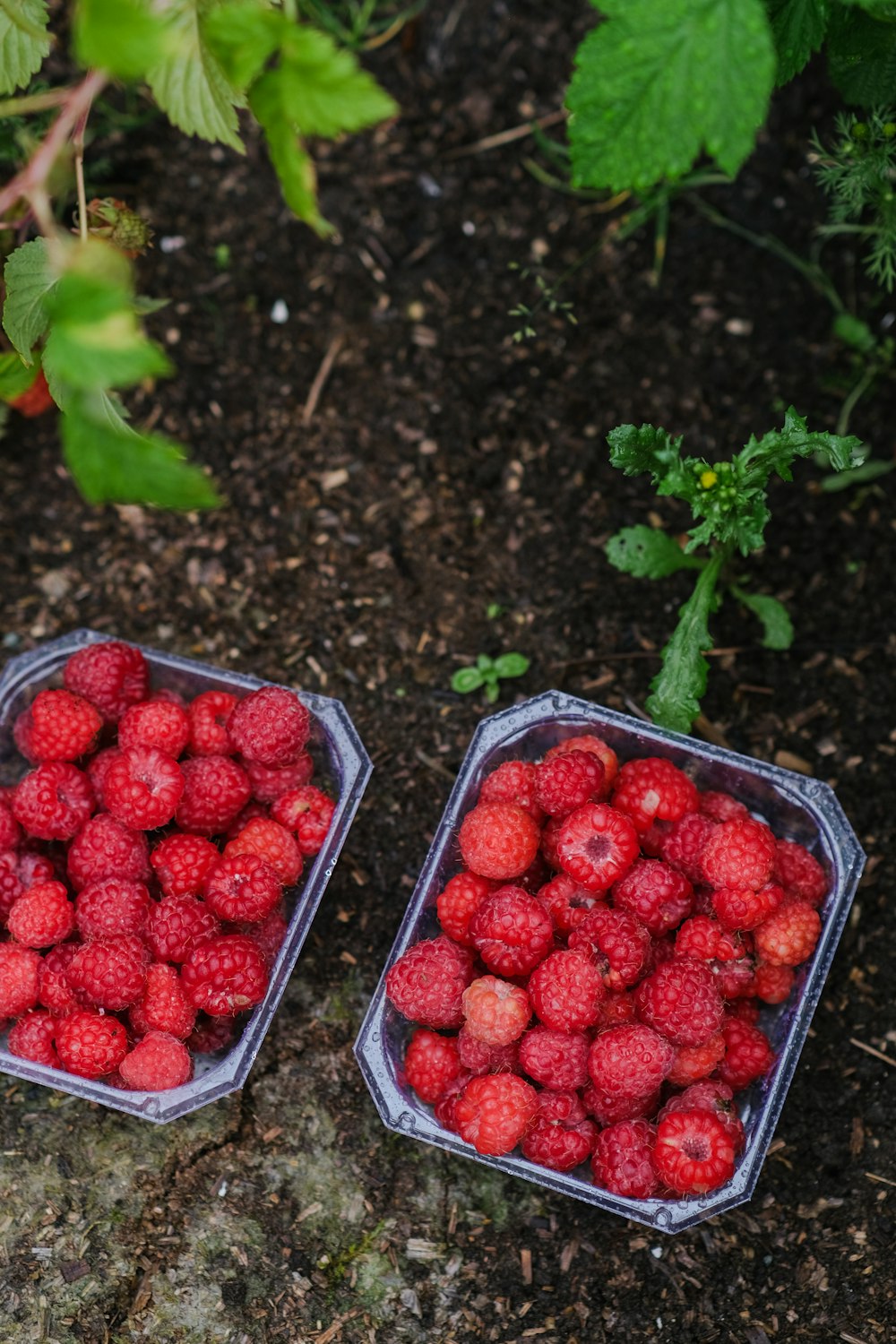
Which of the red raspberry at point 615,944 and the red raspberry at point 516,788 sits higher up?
the red raspberry at point 516,788

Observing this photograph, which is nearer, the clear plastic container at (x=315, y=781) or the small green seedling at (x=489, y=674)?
the clear plastic container at (x=315, y=781)

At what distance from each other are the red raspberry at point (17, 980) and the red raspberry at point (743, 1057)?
1.26 metres

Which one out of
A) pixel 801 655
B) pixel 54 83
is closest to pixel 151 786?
pixel 801 655

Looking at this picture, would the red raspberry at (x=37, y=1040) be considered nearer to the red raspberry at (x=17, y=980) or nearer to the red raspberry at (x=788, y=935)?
the red raspberry at (x=17, y=980)

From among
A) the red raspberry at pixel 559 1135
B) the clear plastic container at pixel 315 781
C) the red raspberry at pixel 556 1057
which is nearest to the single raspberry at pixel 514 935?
the red raspberry at pixel 556 1057

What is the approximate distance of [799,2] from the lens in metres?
1.88

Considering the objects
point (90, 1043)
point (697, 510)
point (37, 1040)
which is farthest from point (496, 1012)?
point (697, 510)

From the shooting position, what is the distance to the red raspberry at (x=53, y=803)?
219 centimetres

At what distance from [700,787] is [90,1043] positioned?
1.26 metres

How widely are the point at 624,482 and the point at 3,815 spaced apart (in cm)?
158

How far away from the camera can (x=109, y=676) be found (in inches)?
90.0

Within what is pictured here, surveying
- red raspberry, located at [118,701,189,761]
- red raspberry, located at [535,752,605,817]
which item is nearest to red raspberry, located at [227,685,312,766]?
red raspberry, located at [118,701,189,761]

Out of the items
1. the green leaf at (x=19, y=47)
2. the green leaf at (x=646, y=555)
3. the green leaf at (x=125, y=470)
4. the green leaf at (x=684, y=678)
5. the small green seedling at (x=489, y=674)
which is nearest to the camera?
the green leaf at (x=125, y=470)

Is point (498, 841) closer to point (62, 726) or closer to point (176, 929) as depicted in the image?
point (176, 929)
